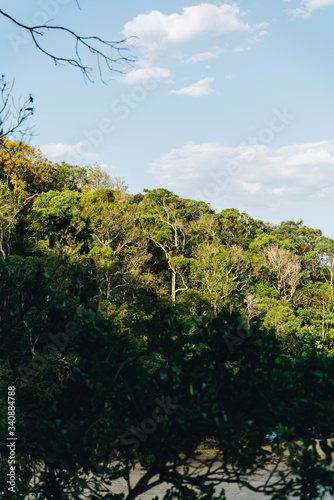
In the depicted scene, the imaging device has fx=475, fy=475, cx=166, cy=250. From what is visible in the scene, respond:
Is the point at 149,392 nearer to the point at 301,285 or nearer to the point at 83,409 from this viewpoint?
the point at 83,409

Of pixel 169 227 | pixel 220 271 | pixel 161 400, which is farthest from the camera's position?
pixel 169 227

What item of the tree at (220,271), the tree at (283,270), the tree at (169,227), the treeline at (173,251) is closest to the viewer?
the treeline at (173,251)

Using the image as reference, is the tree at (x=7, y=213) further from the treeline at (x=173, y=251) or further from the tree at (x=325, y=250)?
the tree at (x=325, y=250)

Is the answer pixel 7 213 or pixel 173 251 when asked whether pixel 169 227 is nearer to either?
pixel 173 251

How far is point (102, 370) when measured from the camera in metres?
3.18

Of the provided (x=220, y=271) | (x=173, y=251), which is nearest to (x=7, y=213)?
(x=173, y=251)

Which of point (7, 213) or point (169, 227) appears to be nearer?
point (7, 213)

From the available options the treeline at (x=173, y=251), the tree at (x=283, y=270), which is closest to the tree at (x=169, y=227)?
the treeline at (x=173, y=251)

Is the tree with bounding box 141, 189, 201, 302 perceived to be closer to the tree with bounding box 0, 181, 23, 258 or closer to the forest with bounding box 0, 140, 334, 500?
the tree with bounding box 0, 181, 23, 258

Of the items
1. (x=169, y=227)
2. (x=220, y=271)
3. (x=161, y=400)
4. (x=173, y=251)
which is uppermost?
(x=169, y=227)

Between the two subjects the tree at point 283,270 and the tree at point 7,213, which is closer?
the tree at point 7,213

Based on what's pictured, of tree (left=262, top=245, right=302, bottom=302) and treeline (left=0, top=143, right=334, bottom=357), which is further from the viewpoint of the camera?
tree (left=262, top=245, right=302, bottom=302)

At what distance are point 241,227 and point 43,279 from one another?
3260 centimetres

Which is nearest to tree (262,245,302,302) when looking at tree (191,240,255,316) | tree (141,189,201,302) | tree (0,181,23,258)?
tree (191,240,255,316)
